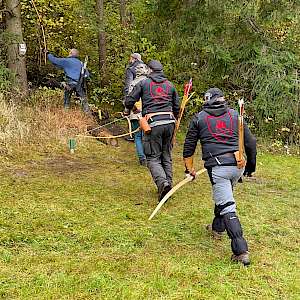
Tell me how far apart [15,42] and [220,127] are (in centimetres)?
737

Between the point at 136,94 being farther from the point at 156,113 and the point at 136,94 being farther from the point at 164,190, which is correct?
the point at 164,190

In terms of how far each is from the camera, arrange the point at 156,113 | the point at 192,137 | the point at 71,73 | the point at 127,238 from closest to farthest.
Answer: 1. the point at 192,137
2. the point at 127,238
3. the point at 156,113
4. the point at 71,73

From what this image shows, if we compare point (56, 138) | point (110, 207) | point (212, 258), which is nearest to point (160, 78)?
point (110, 207)

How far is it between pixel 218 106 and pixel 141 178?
3.29m

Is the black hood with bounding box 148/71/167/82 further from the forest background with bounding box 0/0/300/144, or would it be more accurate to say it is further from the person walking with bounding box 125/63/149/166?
the forest background with bounding box 0/0/300/144

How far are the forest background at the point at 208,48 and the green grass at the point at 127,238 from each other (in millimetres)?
A: 3862

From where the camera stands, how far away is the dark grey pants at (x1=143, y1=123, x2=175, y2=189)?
6516mm

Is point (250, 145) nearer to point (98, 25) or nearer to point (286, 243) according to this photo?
point (286, 243)

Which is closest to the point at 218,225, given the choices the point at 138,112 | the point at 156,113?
the point at 156,113

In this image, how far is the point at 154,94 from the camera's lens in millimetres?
6602

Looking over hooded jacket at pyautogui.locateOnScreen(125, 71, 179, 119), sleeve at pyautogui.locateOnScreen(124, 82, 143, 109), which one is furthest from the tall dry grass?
hooded jacket at pyautogui.locateOnScreen(125, 71, 179, 119)

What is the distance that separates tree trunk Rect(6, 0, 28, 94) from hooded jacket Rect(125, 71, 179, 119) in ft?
17.2

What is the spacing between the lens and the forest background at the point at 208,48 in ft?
37.0

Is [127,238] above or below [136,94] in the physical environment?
below
